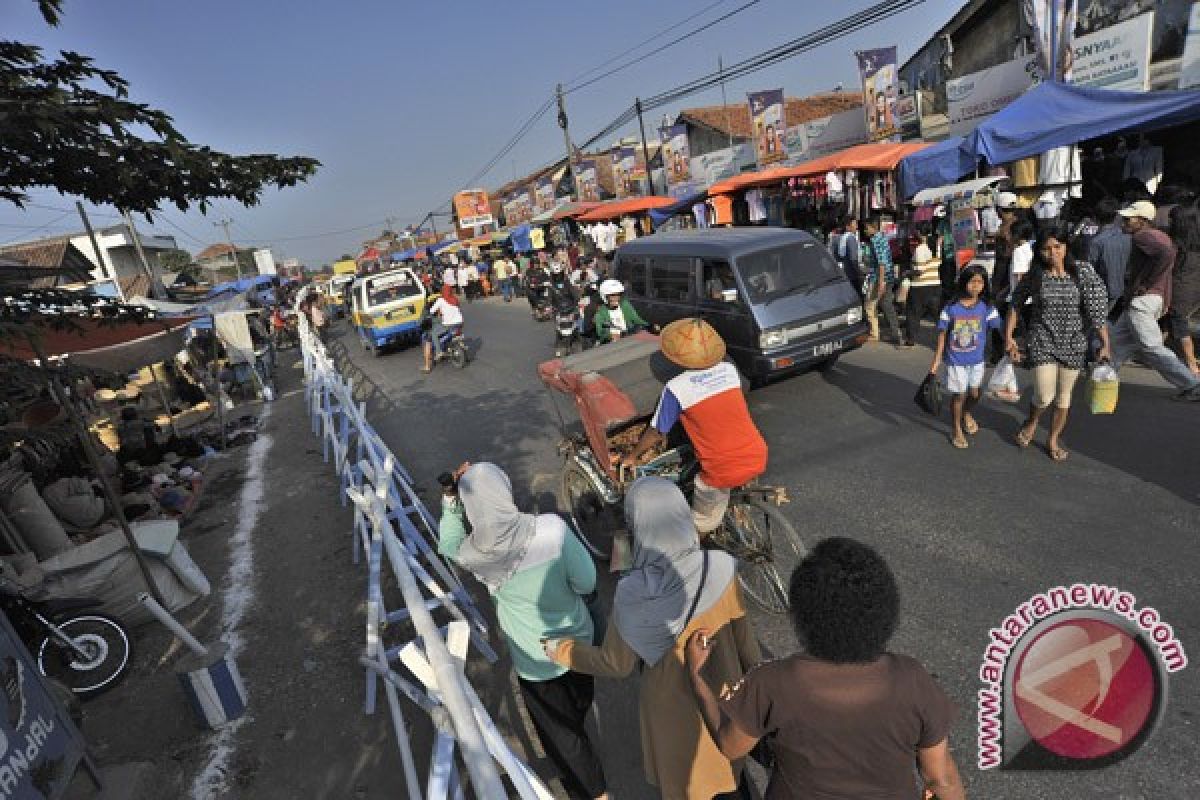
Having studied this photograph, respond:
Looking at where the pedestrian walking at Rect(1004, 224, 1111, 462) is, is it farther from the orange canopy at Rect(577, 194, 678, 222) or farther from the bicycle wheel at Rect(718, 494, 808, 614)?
the orange canopy at Rect(577, 194, 678, 222)

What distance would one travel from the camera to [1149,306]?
5605 millimetres

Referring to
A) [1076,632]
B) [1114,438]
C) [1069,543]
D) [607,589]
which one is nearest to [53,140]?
[607,589]

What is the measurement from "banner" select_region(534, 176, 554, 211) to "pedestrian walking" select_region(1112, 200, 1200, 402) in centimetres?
3194

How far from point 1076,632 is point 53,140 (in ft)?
15.9

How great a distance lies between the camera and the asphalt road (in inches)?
114

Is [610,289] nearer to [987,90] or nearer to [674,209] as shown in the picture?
[987,90]

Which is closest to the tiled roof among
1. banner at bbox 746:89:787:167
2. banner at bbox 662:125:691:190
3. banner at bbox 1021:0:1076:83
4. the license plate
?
banner at bbox 662:125:691:190

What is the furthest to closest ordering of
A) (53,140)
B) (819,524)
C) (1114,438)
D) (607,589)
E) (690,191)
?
(690,191), (1114,438), (819,524), (607,589), (53,140)

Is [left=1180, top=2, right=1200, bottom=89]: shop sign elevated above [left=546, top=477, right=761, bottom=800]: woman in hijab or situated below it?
above

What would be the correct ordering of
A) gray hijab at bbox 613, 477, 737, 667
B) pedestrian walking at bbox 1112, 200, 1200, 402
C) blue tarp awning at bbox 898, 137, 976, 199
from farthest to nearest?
blue tarp awning at bbox 898, 137, 976, 199 → pedestrian walking at bbox 1112, 200, 1200, 402 → gray hijab at bbox 613, 477, 737, 667

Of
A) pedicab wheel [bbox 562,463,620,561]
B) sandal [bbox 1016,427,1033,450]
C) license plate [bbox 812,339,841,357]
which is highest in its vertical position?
license plate [bbox 812,339,841,357]

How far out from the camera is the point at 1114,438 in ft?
17.5

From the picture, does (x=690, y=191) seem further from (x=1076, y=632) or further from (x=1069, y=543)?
(x=1076, y=632)

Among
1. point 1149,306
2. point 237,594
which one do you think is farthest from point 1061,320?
point 237,594
